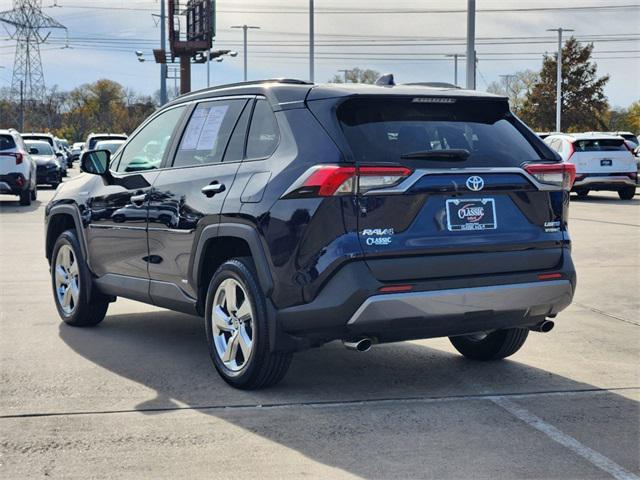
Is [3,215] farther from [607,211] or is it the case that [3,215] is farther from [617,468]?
[617,468]

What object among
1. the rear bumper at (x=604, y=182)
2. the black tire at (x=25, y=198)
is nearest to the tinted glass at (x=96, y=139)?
the black tire at (x=25, y=198)

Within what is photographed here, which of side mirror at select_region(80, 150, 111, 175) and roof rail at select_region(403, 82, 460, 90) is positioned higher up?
roof rail at select_region(403, 82, 460, 90)

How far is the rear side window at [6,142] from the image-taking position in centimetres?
2294

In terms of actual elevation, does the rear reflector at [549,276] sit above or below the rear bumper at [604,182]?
below

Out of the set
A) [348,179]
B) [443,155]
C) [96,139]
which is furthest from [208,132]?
[96,139]

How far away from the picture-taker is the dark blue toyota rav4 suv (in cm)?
518

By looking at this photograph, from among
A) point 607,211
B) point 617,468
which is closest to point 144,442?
point 617,468

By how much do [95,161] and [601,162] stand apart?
2054 centimetres

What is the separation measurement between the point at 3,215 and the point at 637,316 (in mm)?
15112

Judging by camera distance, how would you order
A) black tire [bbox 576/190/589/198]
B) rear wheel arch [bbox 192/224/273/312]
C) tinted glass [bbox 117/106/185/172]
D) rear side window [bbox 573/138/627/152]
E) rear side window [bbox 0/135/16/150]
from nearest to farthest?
rear wheel arch [bbox 192/224/273/312], tinted glass [bbox 117/106/185/172], rear side window [bbox 0/135/16/150], rear side window [bbox 573/138/627/152], black tire [bbox 576/190/589/198]

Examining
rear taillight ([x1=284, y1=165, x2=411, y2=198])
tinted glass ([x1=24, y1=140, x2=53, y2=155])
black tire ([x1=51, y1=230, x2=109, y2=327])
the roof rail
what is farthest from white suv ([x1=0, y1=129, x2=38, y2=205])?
rear taillight ([x1=284, y1=165, x2=411, y2=198])

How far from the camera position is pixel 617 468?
174 inches

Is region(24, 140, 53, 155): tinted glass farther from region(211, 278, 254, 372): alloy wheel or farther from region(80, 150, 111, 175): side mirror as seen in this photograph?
region(211, 278, 254, 372): alloy wheel

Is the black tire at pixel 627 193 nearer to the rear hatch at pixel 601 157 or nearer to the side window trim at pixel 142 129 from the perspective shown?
the rear hatch at pixel 601 157
